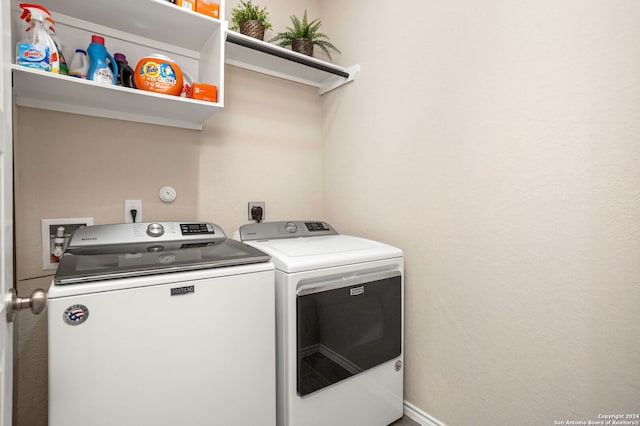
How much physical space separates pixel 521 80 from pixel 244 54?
1359 millimetres

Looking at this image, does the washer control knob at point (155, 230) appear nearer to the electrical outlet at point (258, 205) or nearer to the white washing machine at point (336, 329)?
the white washing machine at point (336, 329)

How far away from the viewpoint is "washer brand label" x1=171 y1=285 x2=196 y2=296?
3.26ft

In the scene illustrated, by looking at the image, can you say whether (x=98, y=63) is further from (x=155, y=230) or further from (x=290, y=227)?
(x=290, y=227)

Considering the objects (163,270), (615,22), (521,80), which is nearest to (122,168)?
(163,270)

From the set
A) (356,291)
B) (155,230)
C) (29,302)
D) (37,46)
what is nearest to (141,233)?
(155,230)

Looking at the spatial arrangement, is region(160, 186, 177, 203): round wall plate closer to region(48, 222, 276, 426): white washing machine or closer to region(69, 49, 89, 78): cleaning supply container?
region(48, 222, 276, 426): white washing machine

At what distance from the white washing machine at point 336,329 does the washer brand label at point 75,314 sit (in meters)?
0.62

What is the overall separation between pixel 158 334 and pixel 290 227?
2.93ft

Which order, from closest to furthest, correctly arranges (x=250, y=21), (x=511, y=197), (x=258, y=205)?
(x=511, y=197) → (x=250, y=21) → (x=258, y=205)

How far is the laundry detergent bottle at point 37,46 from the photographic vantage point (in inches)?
42.2

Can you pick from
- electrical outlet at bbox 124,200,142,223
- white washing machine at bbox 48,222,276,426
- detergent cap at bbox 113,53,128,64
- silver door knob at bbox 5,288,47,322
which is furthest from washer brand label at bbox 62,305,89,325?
detergent cap at bbox 113,53,128,64

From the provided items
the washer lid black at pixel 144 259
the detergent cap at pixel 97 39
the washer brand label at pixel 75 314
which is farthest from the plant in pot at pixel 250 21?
the washer brand label at pixel 75 314

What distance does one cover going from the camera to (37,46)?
1.08 m

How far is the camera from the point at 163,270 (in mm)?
989
